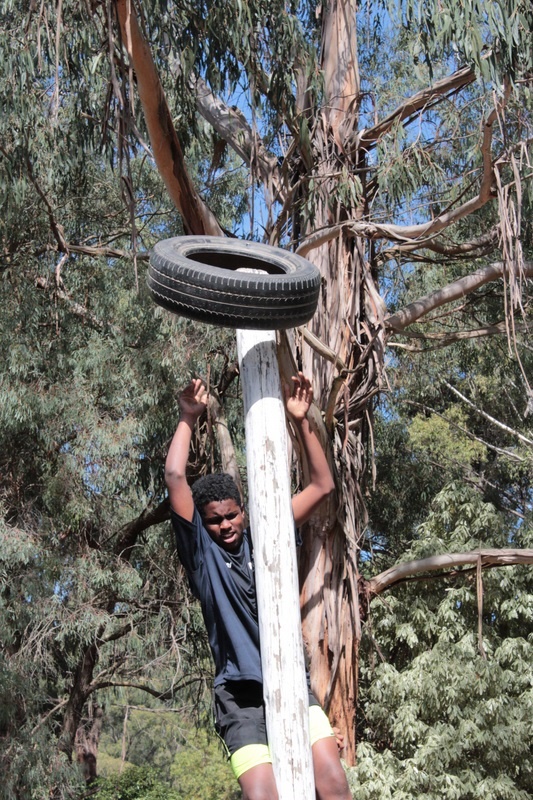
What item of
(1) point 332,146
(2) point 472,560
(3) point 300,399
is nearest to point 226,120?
(1) point 332,146

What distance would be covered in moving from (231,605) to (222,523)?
323mm

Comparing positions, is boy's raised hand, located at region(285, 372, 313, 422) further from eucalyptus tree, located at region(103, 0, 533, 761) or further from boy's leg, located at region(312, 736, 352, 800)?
eucalyptus tree, located at region(103, 0, 533, 761)

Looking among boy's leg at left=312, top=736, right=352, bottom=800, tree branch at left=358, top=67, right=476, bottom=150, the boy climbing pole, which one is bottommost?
boy's leg at left=312, top=736, right=352, bottom=800

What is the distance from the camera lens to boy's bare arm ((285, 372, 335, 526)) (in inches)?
161

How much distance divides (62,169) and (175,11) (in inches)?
83.8

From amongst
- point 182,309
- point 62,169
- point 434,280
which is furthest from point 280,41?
point 434,280

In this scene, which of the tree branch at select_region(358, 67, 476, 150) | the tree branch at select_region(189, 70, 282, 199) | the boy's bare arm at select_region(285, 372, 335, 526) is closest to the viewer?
the boy's bare arm at select_region(285, 372, 335, 526)

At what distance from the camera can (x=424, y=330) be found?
13.0 m

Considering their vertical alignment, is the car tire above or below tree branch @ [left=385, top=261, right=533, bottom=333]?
below

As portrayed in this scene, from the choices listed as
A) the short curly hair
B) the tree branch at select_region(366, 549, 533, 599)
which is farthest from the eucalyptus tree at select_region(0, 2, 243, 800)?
the short curly hair

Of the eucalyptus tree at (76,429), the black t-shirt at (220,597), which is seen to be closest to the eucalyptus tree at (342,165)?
the eucalyptus tree at (76,429)

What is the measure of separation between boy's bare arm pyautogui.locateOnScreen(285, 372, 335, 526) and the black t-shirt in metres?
0.40

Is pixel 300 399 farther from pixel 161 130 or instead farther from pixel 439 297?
pixel 439 297

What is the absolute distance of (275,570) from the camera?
3533 mm
